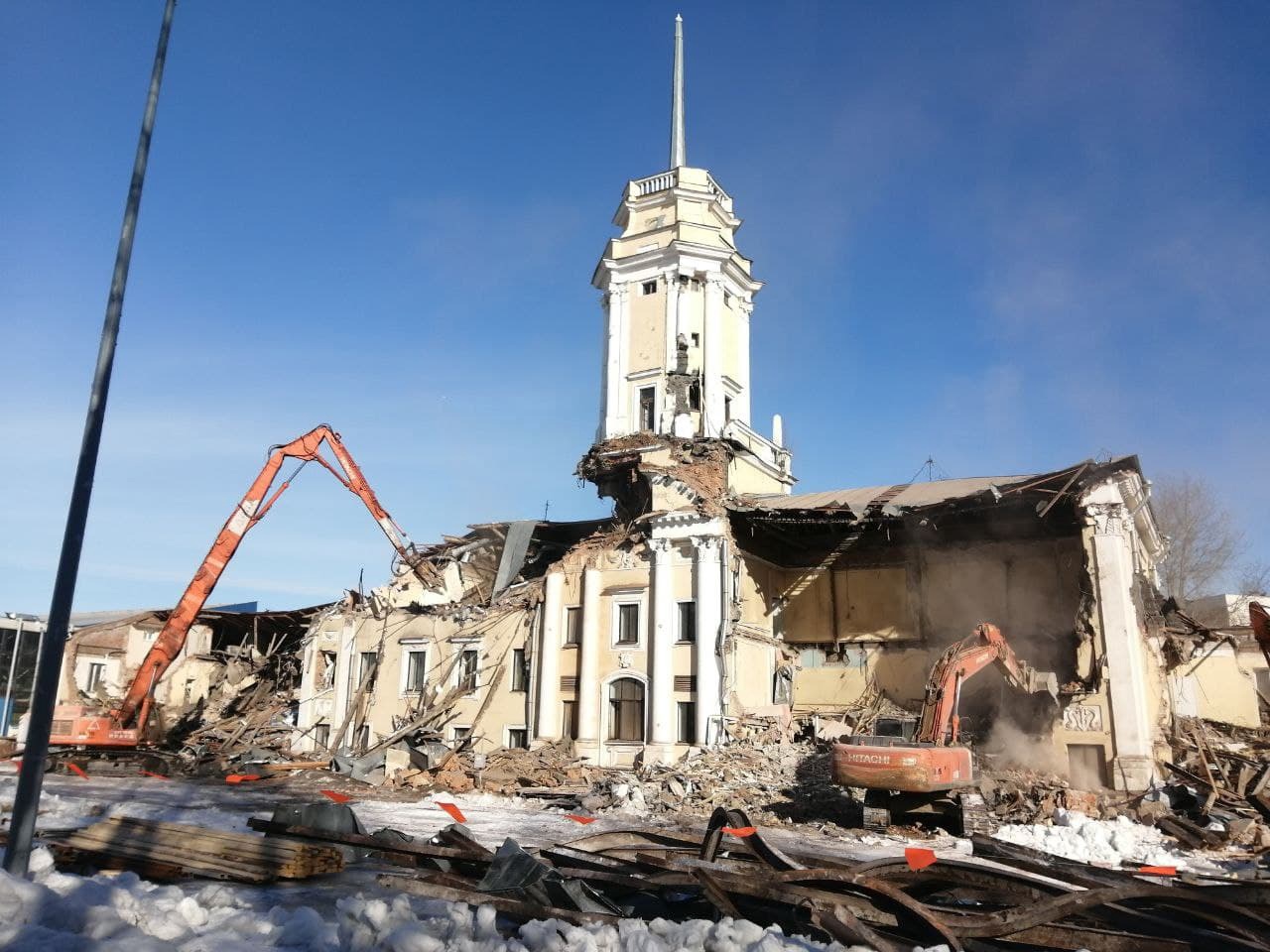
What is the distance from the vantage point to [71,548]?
7.90m

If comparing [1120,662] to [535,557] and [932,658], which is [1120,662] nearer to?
[932,658]

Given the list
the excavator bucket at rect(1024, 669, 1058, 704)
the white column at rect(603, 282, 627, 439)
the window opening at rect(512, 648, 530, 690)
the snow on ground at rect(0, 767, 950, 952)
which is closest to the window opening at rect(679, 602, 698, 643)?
the window opening at rect(512, 648, 530, 690)

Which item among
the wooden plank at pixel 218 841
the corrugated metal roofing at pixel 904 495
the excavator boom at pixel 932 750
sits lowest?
the wooden plank at pixel 218 841

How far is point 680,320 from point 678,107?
50.7ft

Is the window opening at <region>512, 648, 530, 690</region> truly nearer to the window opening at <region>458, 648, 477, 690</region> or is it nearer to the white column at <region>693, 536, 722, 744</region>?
the window opening at <region>458, 648, 477, 690</region>

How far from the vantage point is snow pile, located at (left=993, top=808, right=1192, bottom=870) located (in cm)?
1486

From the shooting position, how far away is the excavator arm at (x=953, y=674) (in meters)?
17.6

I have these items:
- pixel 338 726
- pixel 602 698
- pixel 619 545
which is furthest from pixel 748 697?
pixel 338 726

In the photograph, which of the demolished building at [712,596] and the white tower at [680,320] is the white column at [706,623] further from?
the white tower at [680,320]

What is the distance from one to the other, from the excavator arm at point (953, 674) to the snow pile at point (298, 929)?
470 inches

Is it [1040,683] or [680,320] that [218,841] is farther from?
[680,320]

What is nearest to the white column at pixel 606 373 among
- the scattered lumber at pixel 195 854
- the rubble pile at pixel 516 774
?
the rubble pile at pixel 516 774

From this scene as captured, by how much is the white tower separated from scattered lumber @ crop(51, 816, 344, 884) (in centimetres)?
2291

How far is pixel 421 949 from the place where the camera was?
6.38 metres
